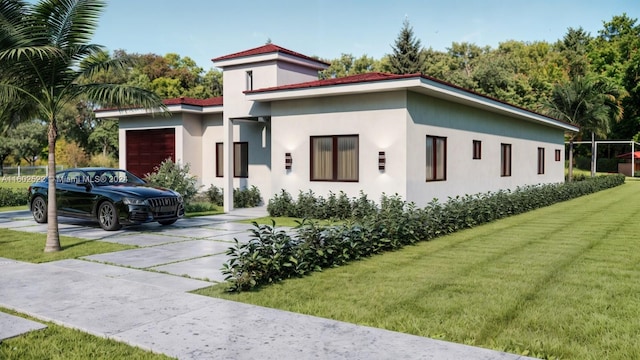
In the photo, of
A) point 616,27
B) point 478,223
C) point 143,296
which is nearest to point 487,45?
point 616,27

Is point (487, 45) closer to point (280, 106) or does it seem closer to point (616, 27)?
point (616, 27)

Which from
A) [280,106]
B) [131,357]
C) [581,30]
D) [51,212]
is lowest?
[131,357]

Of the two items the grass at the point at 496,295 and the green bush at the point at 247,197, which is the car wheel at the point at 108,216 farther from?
the grass at the point at 496,295

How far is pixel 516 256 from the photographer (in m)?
8.88

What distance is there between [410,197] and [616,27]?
6684 cm

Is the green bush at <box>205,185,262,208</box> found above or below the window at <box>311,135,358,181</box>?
below

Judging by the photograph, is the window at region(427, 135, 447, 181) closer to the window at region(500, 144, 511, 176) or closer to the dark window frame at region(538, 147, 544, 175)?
the window at region(500, 144, 511, 176)

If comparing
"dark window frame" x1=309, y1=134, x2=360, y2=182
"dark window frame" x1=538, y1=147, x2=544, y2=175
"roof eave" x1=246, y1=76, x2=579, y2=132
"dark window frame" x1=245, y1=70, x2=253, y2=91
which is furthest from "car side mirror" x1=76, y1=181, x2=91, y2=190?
"dark window frame" x1=538, y1=147, x2=544, y2=175

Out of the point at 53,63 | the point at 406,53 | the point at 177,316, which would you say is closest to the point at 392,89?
the point at 53,63

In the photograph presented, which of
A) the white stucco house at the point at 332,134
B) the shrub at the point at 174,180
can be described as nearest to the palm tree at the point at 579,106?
the white stucco house at the point at 332,134

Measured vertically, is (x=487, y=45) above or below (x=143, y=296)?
above

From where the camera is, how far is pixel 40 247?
10047 millimetres

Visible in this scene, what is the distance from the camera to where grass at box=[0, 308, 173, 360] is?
14.0 feet

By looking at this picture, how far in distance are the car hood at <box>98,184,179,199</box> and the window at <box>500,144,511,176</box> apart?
13.3 m
